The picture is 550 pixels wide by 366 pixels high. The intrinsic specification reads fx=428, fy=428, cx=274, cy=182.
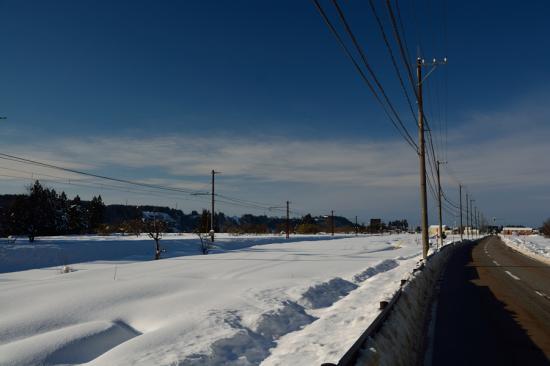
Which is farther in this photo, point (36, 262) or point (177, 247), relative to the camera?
point (177, 247)

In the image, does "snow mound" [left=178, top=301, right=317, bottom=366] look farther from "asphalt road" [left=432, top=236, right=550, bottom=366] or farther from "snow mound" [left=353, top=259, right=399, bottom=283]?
"snow mound" [left=353, top=259, right=399, bottom=283]

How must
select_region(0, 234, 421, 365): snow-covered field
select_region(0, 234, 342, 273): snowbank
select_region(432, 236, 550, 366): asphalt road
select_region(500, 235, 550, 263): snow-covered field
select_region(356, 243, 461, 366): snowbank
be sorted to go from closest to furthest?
1. select_region(356, 243, 461, 366): snowbank
2. select_region(0, 234, 421, 365): snow-covered field
3. select_region(432, 236, 550, 366): asphalt road
4. select_region(0, 234, 342, 273): snowbank
5. select_region(500, 235, 550, 263): snow-covered field

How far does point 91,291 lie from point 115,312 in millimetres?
→ 2300

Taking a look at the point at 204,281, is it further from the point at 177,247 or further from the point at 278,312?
the point at 177,247

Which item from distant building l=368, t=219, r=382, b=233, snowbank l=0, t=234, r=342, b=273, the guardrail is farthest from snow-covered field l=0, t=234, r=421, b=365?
distant building l=368, t=219, r=382, b=233

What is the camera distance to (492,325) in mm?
8992

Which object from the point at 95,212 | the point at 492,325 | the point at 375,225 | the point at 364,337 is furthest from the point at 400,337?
the point at 375,225

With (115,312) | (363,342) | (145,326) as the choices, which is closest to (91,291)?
(115,312)

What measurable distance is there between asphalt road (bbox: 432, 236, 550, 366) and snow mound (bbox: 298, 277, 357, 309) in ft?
8.76

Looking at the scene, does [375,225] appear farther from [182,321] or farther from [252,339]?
[252,339]

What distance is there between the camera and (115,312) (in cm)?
862

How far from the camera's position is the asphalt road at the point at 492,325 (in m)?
6.83

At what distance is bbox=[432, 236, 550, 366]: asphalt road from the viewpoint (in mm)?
6832

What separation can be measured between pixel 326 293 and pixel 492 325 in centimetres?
446
